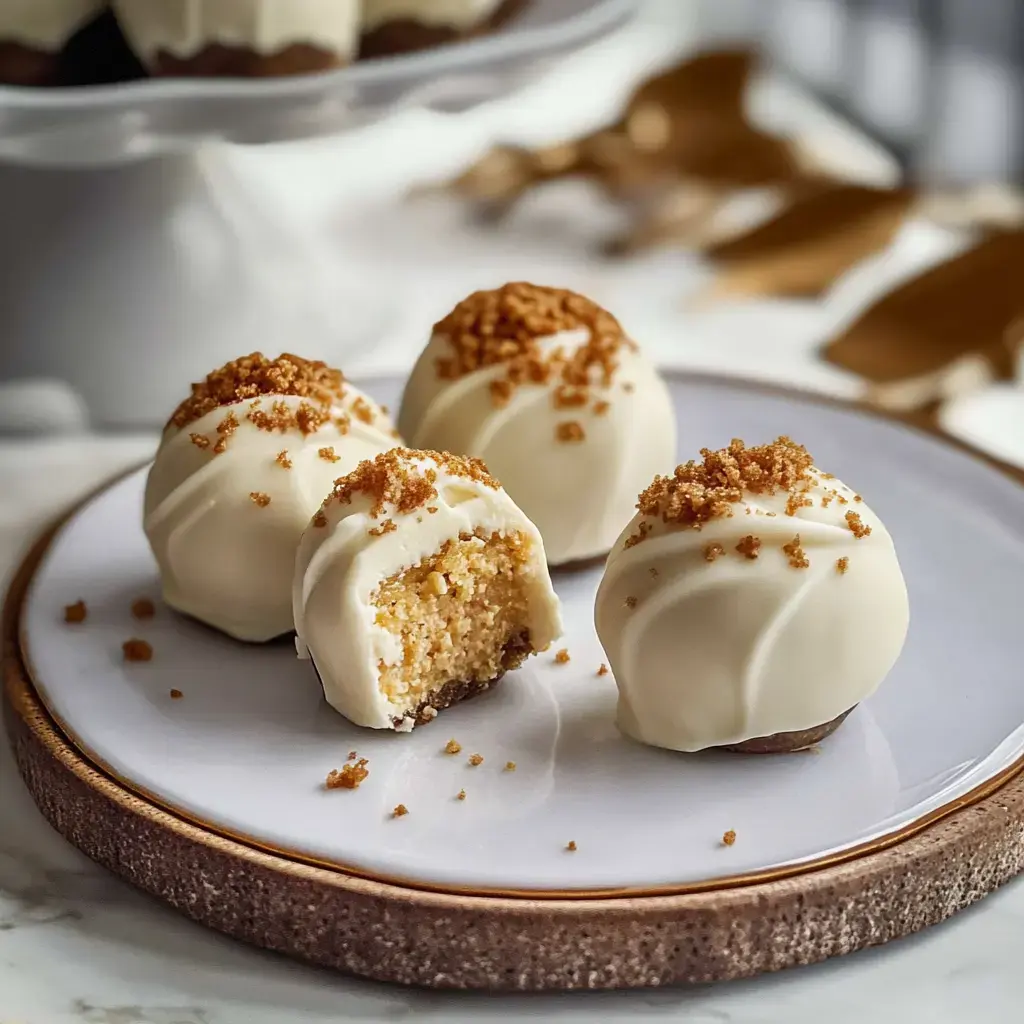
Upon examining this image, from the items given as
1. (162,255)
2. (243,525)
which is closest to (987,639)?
(243,525)

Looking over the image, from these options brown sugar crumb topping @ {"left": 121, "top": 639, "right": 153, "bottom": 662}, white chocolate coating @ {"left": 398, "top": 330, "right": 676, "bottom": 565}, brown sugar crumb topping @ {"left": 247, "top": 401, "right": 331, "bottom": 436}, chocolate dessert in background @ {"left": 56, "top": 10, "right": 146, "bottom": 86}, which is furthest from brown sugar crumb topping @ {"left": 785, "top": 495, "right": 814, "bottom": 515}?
chocolate dessert in background @ {"left": 56, "top": 10, "right": 146, "bottom": 86}

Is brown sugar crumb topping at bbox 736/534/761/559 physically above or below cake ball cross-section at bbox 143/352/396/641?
above

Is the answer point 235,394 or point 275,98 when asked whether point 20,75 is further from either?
point 235,394

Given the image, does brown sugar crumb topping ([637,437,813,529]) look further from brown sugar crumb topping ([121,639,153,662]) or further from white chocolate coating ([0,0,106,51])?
white chocolate coating ([0,0,106,51])

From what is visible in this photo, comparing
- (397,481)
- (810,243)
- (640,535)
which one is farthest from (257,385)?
(810,243)

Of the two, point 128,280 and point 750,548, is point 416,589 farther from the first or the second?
point 128,280

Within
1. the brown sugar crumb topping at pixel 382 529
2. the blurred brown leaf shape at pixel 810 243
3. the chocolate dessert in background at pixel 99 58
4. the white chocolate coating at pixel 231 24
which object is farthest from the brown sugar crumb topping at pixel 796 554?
the blurred brown leaf shape at pixel 810 243
